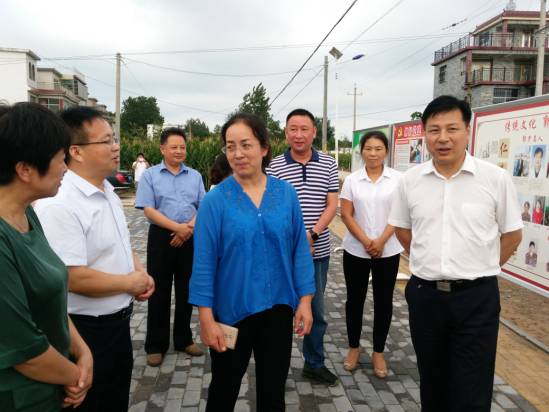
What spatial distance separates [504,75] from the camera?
38.6 metres

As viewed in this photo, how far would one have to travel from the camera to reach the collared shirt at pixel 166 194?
3.82 m

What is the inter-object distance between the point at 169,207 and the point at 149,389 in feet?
5.09

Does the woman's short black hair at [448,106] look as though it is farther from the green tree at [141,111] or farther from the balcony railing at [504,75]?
the green tree at [141,111]

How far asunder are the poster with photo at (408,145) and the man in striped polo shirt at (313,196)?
3.82 m

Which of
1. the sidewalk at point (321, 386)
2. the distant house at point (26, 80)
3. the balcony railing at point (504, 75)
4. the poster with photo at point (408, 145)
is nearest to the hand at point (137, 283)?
the sidewalk at point (321, 386)

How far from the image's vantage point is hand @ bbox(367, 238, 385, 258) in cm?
341

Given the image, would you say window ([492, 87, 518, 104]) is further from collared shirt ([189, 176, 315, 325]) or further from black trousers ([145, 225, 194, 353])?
collared shirt ([189, 176, 315, 325])

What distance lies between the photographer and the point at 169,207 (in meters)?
3.83

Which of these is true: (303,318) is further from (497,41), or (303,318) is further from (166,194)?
(497,41)

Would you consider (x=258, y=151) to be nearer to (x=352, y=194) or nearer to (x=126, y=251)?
(x=126, y=251)

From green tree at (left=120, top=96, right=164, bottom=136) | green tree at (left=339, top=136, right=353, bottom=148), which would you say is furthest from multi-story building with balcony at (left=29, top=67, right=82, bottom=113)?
green tree at (left=339, top=136, right=353, bottom=148)

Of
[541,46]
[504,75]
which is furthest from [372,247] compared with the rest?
[504,75]

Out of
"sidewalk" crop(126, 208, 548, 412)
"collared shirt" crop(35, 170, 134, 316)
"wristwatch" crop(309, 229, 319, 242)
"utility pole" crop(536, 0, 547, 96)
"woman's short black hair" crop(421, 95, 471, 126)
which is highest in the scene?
"utility pole" crop(536, 0, 547, 96)

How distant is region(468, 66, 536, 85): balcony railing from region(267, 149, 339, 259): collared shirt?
135 ft
